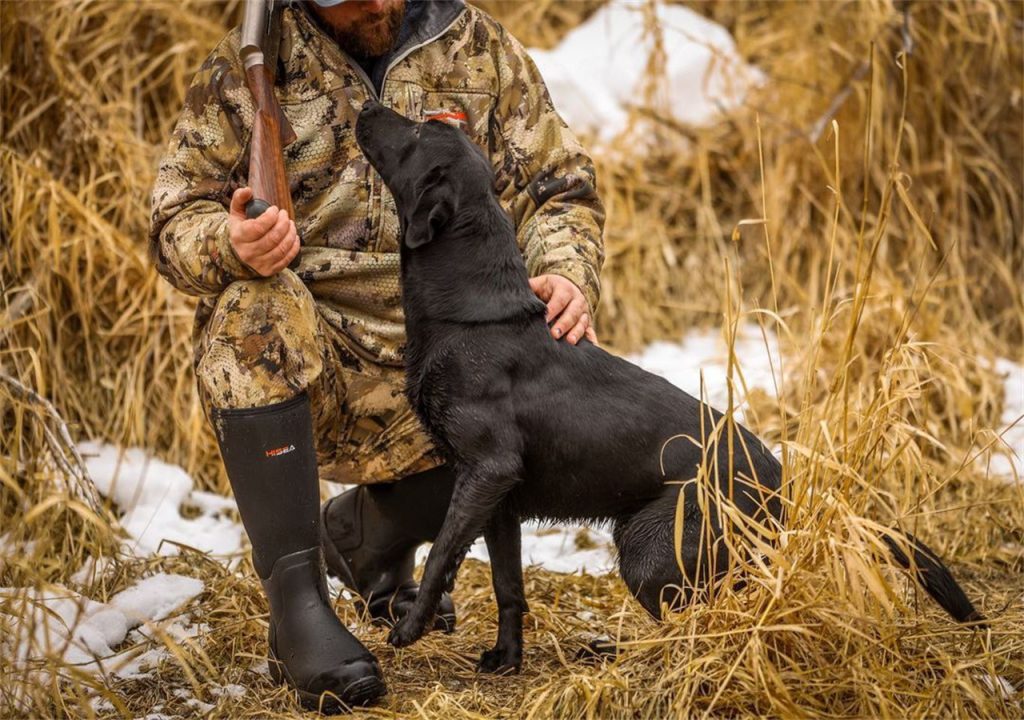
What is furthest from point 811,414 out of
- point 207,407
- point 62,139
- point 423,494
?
point 62,139

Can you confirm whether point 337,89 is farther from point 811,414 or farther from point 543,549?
point 543,549

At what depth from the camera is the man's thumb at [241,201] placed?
2590 millimetres

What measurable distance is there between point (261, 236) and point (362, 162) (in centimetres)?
52

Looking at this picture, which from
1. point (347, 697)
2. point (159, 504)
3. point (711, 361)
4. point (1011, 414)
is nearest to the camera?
point (347, 697)

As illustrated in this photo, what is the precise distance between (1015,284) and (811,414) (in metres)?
3.13

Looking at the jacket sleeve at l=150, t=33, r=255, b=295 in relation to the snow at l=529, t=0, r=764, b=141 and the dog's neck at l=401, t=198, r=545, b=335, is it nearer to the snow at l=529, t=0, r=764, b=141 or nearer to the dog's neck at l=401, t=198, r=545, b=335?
the dog's neck at l=401, t=198, r=545, b=335

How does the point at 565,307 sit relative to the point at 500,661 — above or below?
above

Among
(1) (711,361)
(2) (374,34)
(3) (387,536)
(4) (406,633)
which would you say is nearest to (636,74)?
(1) (711,361)

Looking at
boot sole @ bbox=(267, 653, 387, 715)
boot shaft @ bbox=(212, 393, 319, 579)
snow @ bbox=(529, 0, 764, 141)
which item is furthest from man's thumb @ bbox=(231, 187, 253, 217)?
snow @ bbox=(529, 0, 764, 141)

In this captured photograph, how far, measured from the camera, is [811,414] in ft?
8.91

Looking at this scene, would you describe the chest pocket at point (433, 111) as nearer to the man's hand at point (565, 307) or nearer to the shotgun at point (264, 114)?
the shotgun at point (264, 114)

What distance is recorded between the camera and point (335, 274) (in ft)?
9.86

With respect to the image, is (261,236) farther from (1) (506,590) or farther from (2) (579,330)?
(1) (506,590)

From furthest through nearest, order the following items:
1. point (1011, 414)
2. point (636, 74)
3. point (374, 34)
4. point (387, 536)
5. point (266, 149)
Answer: point (636, 74) < point (1011, 414) < point (387, 536) < point (374, 34) < point (266, 149)
